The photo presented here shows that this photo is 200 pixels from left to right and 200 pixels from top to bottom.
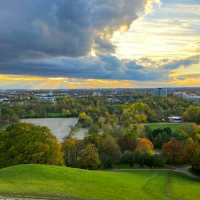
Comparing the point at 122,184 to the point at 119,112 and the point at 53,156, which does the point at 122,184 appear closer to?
the point at 53,156

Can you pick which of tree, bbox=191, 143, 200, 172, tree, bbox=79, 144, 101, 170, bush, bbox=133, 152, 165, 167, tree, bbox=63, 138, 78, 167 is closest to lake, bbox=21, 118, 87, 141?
tree, bbox=63, 138, 78, 167

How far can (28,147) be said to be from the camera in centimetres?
5888

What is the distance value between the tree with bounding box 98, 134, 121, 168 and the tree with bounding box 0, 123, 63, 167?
1464 centimetres

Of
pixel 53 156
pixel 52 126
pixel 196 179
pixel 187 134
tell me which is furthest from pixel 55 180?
pixel 52 126

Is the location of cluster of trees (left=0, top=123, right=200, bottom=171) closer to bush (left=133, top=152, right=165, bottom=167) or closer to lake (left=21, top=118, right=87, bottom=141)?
bush (left=133, top=152, right=165, bottom=167)

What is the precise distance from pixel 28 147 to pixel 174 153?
Result: 27482mm

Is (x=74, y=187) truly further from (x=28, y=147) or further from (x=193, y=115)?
(x=193, y=115)

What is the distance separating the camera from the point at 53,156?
60.5 m

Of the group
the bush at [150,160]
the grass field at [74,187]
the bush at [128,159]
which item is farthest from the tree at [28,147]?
the bush at [150,160]

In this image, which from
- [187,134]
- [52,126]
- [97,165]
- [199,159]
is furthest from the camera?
[52,126]

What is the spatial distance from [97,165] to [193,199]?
31186mm

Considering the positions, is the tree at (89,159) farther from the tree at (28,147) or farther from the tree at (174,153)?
the tree at (174,153)

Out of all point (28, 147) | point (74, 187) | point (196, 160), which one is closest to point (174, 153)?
point (196, 160)

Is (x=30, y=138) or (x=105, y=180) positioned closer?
(x=105, y=180)
